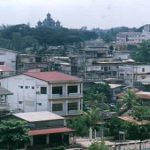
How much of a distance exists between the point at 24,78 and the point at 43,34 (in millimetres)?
51016

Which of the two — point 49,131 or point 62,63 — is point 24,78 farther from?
point 62,63

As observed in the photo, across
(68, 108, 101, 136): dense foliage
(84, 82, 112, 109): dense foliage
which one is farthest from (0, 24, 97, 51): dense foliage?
(68, 108, 101, 136): dense foliage

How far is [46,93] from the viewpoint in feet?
99.9

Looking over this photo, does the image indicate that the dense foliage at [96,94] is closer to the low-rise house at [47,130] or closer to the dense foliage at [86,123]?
the dense foliage at [86,123]

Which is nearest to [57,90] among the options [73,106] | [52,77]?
[52,77]

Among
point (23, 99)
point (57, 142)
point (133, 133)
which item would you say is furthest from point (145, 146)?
point (23, 99)

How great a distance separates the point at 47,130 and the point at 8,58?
21.8 meters

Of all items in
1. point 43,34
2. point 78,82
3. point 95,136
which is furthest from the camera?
point 43,34

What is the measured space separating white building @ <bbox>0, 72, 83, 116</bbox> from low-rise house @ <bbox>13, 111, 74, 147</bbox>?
11.8 ft

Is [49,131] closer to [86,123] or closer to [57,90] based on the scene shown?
[86,123]

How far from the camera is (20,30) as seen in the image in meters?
85.8

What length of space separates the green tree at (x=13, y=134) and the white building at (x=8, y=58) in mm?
22639

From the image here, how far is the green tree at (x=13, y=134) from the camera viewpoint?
23188 millimetres

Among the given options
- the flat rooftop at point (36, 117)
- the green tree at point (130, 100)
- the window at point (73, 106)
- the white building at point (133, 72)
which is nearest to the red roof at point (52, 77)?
the window at point (73, 106)
